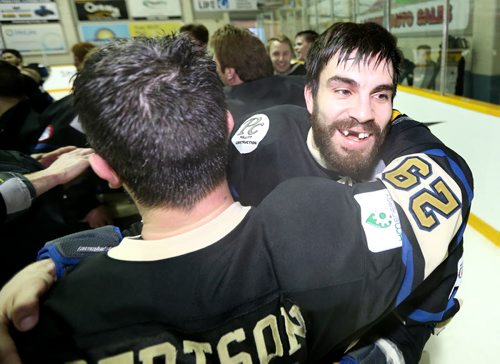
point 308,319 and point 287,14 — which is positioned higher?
point 287,14

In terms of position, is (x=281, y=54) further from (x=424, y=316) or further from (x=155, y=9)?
(x=155, y=9)

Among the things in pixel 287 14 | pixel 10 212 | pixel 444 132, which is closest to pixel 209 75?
pixel 10 212

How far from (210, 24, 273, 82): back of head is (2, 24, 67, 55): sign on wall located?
7.32 metres

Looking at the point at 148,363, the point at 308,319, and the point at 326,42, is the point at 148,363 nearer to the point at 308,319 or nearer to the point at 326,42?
the point at 308,319

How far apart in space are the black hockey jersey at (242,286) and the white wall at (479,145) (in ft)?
6.81

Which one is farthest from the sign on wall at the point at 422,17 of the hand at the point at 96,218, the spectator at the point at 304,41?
the hand at the point at 96,218

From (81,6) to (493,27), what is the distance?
316 inches

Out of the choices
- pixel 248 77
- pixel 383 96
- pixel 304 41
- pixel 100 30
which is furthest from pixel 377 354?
pixel 100 30

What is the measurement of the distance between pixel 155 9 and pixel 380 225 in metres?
9.04

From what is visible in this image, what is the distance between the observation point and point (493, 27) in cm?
312

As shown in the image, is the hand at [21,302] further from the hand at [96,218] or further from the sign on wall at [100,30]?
the sign on wall at [100,30]

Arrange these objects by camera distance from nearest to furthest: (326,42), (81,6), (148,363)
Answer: (148,363) → (326,42) → (81,6)

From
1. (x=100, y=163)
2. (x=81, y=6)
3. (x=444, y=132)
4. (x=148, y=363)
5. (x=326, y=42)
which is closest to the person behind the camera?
(x=148, y=363)

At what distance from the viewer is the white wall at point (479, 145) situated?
2193mm
